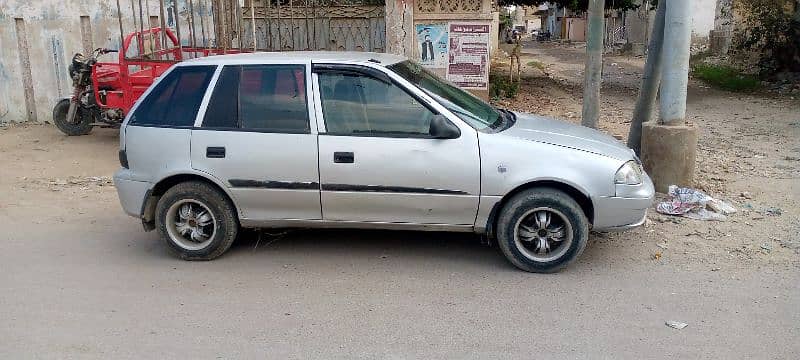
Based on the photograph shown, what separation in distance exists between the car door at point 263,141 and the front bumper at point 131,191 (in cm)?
52

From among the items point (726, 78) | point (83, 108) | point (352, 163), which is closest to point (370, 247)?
point (352, 163)

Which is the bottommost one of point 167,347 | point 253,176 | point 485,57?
point 167,347

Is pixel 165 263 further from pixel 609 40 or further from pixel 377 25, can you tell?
pixel 609 40

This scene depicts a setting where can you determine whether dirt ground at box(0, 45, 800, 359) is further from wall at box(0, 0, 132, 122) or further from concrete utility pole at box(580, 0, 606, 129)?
wall at box(0, 0, 132, 122)

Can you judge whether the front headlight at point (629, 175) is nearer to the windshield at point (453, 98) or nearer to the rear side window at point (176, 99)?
the windshield at point (453, 98)

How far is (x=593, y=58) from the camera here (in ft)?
26.0

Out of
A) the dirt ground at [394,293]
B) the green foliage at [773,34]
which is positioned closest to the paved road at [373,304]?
the dirt ground at [394,293]

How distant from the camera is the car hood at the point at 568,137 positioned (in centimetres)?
490

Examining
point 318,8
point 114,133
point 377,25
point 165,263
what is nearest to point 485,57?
point 377,25

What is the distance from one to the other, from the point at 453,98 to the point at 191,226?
2.32 meters

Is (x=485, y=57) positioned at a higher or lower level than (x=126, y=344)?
higher

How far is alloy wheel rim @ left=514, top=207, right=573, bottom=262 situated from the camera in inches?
192

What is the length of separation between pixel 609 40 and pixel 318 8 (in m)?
27.0

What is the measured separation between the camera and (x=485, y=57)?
10820mm
